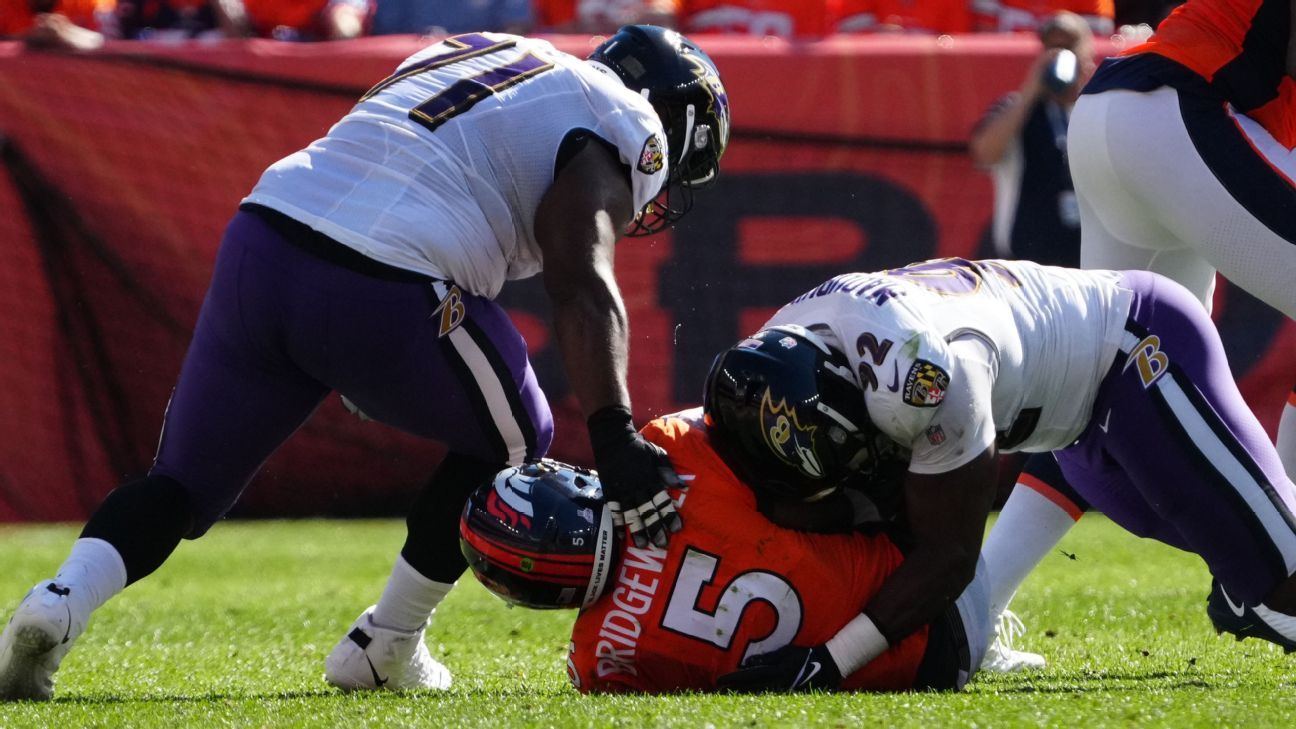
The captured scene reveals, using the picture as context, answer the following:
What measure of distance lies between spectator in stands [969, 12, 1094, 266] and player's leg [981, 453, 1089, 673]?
8.75 ft

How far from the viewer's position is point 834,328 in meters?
3.19

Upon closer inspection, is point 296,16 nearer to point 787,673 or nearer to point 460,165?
point 460,165

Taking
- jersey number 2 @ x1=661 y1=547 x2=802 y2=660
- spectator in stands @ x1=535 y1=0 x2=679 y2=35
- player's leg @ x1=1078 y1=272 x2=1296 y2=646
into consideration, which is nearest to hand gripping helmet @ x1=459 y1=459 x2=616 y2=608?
jersey number 2 @ x1=661 y1=547 x2=802 y2=660

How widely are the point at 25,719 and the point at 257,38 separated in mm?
5630

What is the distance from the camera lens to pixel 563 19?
8484mm

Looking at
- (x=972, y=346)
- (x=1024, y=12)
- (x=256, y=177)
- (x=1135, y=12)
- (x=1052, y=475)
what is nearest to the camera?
(x=972, y=346)

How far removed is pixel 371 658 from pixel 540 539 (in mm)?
776

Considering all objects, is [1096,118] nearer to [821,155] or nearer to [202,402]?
[202,402]

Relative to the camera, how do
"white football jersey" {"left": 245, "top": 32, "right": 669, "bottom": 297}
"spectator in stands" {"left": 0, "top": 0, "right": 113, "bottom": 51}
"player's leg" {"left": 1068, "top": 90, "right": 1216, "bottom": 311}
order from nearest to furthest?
1. "white football jersey" {"left": 245, "top": 32, "right": 669, "bottom": 297}
2. "player's leg" {"left": 1068, "top": 90, "right": 1216, "bottom": 311}
3. "spectator in stands" {"left": 0, "top": 0, "right": 113, "bottom": 51}

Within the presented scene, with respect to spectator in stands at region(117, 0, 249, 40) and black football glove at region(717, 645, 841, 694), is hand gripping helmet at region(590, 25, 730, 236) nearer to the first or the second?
black football glove at region(717, 645, 841, 694)

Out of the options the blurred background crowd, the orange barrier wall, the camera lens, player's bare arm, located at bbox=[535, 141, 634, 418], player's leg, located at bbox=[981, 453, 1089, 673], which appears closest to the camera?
player's bare arm, located at bbox=[535, 141, 634, 418]

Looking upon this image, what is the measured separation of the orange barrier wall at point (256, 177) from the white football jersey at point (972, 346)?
13.9ft

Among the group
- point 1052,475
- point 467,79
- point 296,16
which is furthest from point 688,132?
point 296,16

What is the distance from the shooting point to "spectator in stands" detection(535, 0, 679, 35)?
802 cm
